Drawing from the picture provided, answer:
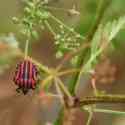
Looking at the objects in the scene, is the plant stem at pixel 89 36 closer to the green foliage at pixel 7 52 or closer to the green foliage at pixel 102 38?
the green foliage at pixel 102 38

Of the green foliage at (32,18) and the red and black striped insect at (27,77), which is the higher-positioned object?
the green foliage at (32,18)

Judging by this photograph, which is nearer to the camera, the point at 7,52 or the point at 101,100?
the point at 101,100

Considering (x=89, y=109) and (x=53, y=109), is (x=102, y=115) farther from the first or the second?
(x=89, y=109)

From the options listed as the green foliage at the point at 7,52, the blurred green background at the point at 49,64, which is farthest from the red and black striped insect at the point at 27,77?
the blurred green background at the point at 49,64

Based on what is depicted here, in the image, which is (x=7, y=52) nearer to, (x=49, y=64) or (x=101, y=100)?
(x=101, y=100)

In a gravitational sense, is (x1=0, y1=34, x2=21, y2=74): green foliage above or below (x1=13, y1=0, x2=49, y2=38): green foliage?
below

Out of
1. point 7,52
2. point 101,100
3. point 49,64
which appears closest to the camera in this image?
point 101,100

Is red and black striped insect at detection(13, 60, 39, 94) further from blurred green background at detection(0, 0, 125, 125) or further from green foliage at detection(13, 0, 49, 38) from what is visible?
blurred green background at detection(0, 0, 125, 125)

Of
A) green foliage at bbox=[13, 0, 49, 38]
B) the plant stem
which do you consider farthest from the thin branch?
green foliage at bbox=[13, 0, 49, 38]

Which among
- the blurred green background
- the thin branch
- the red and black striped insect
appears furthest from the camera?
the blurred green background

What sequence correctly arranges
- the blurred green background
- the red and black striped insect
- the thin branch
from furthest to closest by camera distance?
the blurred green background, the red and black striped insect, the thin branch

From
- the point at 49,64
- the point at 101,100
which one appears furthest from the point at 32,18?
the point at 49,64
